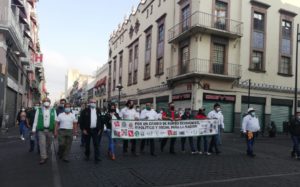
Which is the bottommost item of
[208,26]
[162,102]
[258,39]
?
[162,102]

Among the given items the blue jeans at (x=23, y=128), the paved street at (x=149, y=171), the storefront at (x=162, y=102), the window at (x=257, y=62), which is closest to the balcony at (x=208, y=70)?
the window at (x=257, y=62)

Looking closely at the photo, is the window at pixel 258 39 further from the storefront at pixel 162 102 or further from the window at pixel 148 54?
the window at pixel 148 54

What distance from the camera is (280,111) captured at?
28562mm

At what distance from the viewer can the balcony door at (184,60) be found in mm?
25206

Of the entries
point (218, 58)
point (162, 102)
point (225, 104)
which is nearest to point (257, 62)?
point (218, 58)

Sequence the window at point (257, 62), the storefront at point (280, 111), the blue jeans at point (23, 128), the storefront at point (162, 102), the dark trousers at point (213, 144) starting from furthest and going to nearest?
the storefront at point (162, 102), the storefront at point (280, 111), the window at point (257, 62), the blue jeans at point (23, 128), the dark trousers at point (213, 144)

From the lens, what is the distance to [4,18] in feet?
75.0

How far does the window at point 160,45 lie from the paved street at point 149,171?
19.9 meters

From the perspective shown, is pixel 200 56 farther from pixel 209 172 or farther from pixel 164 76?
pixel 209 172

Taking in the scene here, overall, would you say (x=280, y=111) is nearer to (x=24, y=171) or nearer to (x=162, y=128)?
(x=162, y=128)

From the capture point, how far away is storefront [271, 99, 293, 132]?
28.1m

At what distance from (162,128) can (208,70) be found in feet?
41.8

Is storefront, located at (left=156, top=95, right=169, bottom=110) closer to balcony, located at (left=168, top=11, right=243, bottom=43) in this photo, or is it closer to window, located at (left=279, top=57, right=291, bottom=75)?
balcony, located at (left=168, top=11, right=243, bottom=43)

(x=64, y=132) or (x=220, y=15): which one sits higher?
(x=220, y=15)
